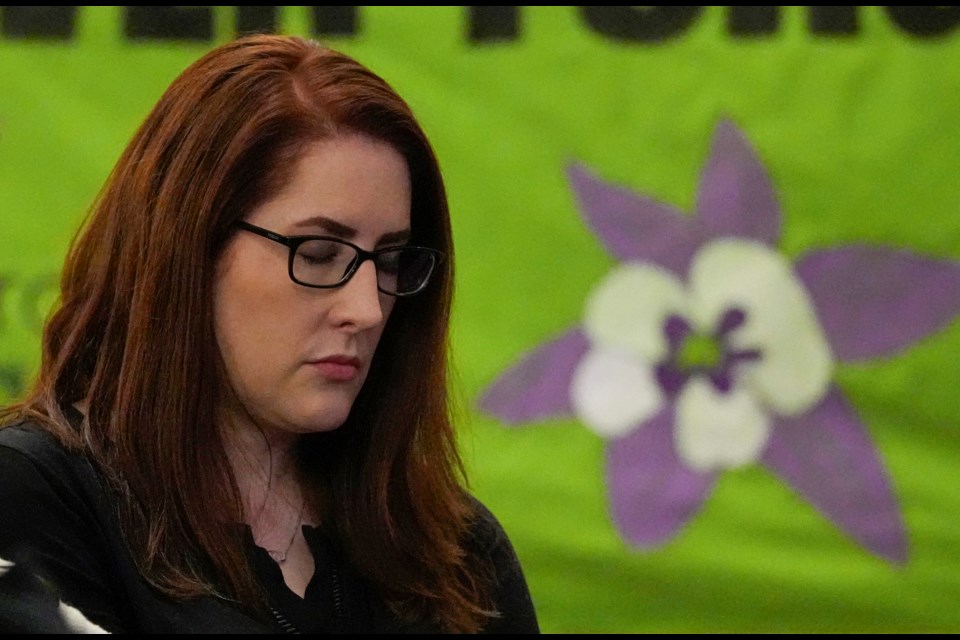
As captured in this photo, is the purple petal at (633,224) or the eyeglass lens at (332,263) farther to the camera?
the purple petal at (633,224)

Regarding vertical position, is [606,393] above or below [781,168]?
below

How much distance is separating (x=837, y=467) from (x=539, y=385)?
0.47 meters

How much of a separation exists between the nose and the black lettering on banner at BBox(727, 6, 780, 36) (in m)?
1.03

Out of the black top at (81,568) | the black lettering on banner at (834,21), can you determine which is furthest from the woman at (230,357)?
the black lettering on banner at (834,21)

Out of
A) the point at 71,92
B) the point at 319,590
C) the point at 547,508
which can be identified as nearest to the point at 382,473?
the point at 319,590

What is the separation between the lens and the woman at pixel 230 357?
41.9 inches

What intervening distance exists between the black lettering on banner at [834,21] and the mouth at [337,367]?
1.12 m

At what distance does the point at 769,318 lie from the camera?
195 centimetres

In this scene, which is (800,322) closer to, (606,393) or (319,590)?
(606,393)

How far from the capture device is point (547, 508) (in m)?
1.94

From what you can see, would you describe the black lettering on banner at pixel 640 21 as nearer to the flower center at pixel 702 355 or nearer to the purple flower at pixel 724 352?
the purple flower at pixel 724 352

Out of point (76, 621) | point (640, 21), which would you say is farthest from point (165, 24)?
point (76, 621)

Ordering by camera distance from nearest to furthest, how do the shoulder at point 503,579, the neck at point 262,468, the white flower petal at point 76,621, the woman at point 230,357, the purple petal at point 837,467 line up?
the white flower petal at point 76,621 < the woman at point 230,357 < the neck at point 262,468 < the shoulder at point 503,579 < the purple petal at point 837,467

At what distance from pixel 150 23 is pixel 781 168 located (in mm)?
999
